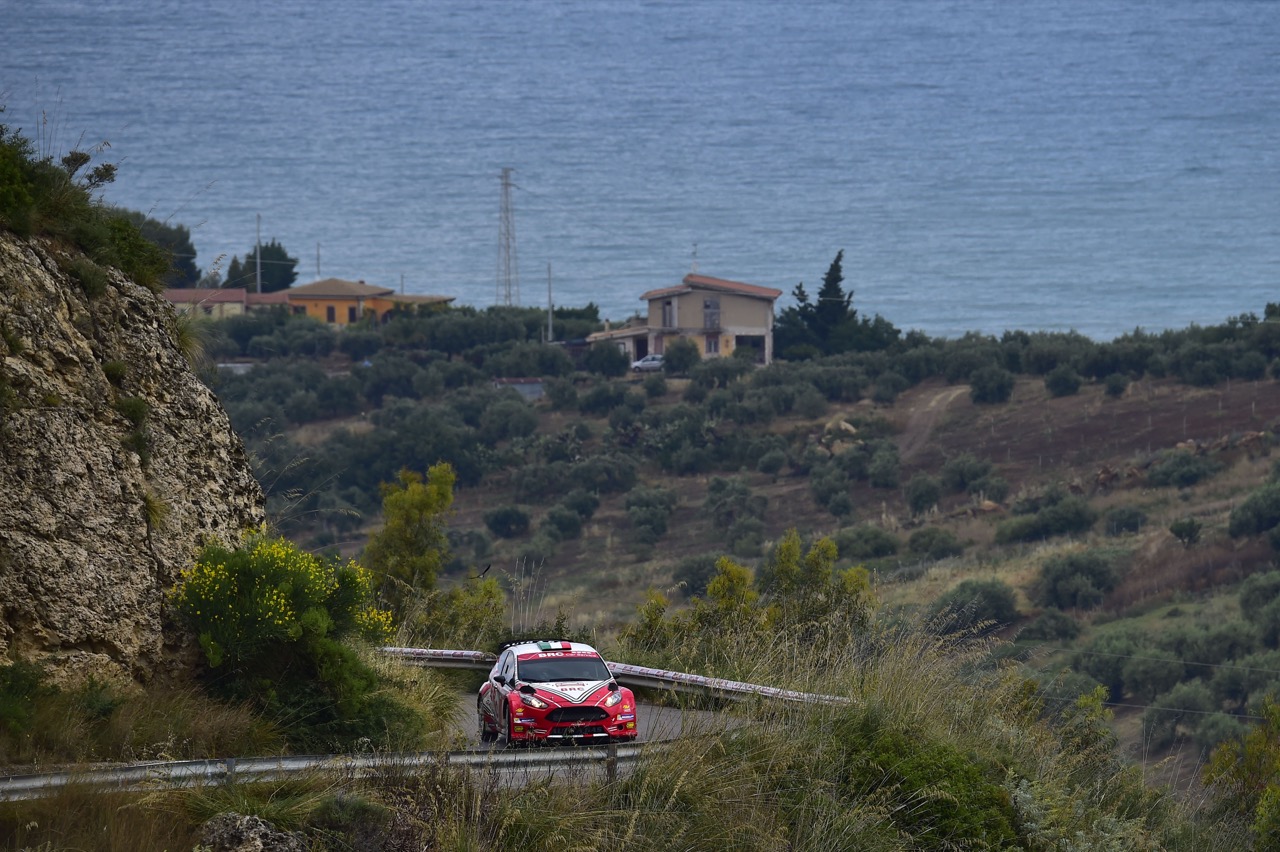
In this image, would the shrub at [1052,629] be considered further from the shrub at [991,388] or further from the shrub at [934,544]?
the shrub at [991,388]

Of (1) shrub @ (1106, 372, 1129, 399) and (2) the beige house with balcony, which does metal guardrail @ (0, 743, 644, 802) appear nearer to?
(1) shrub @ (1106, 372, 1129, 399)

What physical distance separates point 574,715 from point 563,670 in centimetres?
90

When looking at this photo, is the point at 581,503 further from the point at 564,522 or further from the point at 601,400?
the point at 601,400

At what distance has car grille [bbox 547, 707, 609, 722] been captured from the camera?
50.9 ft

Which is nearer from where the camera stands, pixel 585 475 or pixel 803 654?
pixel 803 654

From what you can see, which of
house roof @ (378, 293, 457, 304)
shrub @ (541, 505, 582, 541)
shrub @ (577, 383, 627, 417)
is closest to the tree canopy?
house roof @ (378, 293, 457, 304)

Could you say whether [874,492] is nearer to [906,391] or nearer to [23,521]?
[906,391]

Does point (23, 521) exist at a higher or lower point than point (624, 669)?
higher

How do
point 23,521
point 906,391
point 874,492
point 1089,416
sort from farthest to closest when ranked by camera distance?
point 906,391 → point 1089,416 → point 874,492 → point 23,521

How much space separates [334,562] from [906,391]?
77549mm

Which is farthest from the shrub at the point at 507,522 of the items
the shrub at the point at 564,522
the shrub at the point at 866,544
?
the shrub at the point at 866,544

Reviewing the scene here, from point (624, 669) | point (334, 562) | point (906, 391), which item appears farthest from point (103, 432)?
point (906, 391)

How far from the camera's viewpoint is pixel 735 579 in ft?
84.1

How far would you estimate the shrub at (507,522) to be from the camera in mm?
72688
